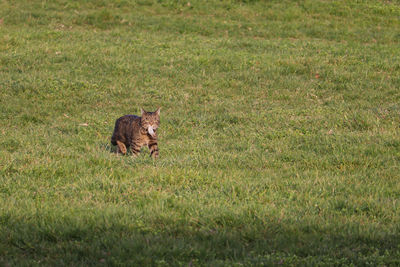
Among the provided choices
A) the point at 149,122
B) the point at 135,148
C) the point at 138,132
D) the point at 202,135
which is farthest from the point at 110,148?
the point at 202,135

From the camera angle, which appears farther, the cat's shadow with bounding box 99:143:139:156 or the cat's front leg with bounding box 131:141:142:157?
the cat's shadow with bounding box 99:143:139:156

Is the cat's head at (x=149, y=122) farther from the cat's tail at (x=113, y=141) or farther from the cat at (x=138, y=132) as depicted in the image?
the cat's tail at (x=113, y=141)

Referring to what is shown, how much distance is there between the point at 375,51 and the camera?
17812 millimetres

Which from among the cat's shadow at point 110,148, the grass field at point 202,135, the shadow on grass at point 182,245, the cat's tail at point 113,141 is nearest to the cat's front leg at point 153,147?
the grass field at point 202,135

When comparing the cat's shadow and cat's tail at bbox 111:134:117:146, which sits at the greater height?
cat's tail at bbox 111:134:117:146

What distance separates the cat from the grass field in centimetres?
34

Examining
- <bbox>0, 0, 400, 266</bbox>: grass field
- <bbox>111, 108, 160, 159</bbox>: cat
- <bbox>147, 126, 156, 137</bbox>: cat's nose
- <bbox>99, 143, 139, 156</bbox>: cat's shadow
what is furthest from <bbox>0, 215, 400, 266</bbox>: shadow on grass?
<bbox>99, 143, 139, 156</bbox>: cat's shadow

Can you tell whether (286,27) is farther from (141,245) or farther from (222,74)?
(141,245)

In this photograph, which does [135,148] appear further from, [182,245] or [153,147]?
[182,245]

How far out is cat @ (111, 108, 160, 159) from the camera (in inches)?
330

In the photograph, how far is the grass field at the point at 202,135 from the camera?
5141 millimetres

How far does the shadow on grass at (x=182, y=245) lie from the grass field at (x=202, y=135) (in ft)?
0.07

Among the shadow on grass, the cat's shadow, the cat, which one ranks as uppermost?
the cat

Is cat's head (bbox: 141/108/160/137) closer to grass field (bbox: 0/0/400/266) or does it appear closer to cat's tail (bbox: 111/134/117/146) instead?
grass field (bbox: 0/0/400/266)
